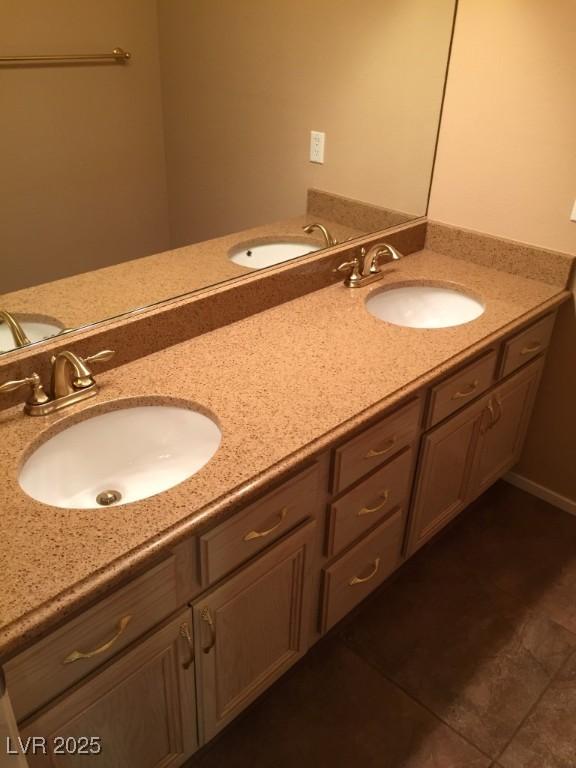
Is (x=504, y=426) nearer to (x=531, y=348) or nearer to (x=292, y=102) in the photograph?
(x=531, y=348)

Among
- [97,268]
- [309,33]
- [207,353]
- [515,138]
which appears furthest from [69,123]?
[515,138]

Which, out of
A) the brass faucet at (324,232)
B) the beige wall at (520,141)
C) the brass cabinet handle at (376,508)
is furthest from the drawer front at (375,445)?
the beige wall at (520,141)

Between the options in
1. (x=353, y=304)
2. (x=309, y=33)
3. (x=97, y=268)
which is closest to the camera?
(x=97, y=268)

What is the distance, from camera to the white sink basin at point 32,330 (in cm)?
130

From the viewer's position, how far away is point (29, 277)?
129cm

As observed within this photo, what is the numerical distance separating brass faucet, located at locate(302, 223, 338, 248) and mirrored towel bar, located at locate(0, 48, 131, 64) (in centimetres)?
75

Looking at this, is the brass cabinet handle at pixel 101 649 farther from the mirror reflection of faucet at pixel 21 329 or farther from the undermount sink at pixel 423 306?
the undermount sink at pixel 423 306

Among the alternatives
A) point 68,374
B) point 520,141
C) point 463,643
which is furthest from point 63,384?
point 520,141

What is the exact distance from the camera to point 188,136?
4.71 feet

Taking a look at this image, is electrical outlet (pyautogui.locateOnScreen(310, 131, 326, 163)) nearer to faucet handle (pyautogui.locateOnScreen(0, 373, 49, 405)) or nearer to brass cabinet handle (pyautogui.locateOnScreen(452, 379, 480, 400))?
brass cabinet handle (pyautogui.locateOnScreen(452, 379, 480, 400))

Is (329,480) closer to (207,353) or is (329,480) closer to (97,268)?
(207,353)

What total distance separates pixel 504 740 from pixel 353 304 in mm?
1207

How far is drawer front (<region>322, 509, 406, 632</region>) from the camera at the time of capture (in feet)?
5.26

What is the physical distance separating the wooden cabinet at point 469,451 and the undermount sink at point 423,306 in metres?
0.27
